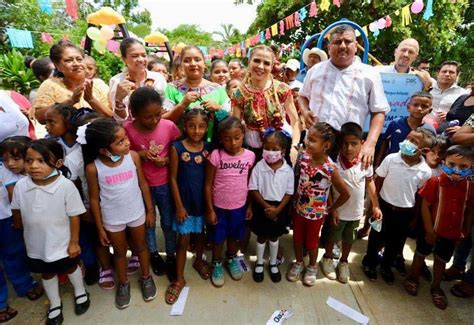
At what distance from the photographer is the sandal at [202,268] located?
2629mm

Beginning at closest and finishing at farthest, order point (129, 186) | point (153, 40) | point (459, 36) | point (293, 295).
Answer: point (129, 186) < point (293, 295) < point (153, 40) < point (459, 36)

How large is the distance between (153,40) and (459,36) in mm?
14602

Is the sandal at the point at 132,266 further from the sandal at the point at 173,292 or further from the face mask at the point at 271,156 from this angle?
the face mask at the point at 271,156

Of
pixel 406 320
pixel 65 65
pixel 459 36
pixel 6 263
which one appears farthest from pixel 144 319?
pixel 459 36

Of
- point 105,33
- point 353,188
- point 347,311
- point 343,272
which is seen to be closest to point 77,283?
point 347,311

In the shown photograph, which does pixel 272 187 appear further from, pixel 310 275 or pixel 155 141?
pixel 155 141

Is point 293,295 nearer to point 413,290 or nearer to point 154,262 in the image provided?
point 413,290

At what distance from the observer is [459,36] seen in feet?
45.6

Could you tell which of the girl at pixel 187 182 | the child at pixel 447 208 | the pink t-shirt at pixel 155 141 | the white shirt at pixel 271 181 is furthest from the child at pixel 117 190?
the child at pixel 447 208

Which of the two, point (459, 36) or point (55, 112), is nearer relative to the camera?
point (55, 112)

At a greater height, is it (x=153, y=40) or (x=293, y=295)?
(x=153, y=40)

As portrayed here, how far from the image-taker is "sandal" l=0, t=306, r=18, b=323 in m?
2.19

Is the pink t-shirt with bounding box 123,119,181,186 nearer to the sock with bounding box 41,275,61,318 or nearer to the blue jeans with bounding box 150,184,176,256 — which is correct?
the blue jeans with bounding box 150,184,176,256

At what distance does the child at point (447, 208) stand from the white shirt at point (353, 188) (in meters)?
0.46
